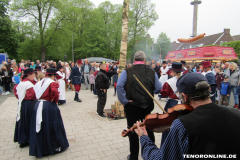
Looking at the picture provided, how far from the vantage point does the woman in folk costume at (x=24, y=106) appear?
3807 mm

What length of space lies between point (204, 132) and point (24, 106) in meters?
3.96

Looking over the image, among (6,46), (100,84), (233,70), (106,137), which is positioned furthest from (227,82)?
(6,46)

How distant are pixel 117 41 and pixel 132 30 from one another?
3.98 meters

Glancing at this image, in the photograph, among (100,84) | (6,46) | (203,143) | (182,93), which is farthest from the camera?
(6,46)

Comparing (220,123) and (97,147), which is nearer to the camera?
(220,123)

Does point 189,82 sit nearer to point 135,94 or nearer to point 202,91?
point 202,91

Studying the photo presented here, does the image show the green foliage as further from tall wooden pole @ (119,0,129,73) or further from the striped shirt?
the striped shirt

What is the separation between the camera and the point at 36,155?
3.38 m

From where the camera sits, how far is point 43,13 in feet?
89.6

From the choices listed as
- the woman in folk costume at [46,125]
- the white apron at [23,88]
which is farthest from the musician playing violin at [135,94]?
the white apron at [23,88]

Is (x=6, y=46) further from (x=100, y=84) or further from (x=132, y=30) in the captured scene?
(x=100, y=84)

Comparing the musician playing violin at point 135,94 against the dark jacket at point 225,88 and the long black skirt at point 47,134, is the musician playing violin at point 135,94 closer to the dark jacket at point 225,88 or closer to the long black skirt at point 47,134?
the long black skirt at point 47,134

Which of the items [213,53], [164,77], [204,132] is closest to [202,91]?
[204,132]

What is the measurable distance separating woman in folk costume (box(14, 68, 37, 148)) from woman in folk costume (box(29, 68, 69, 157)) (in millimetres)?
315
